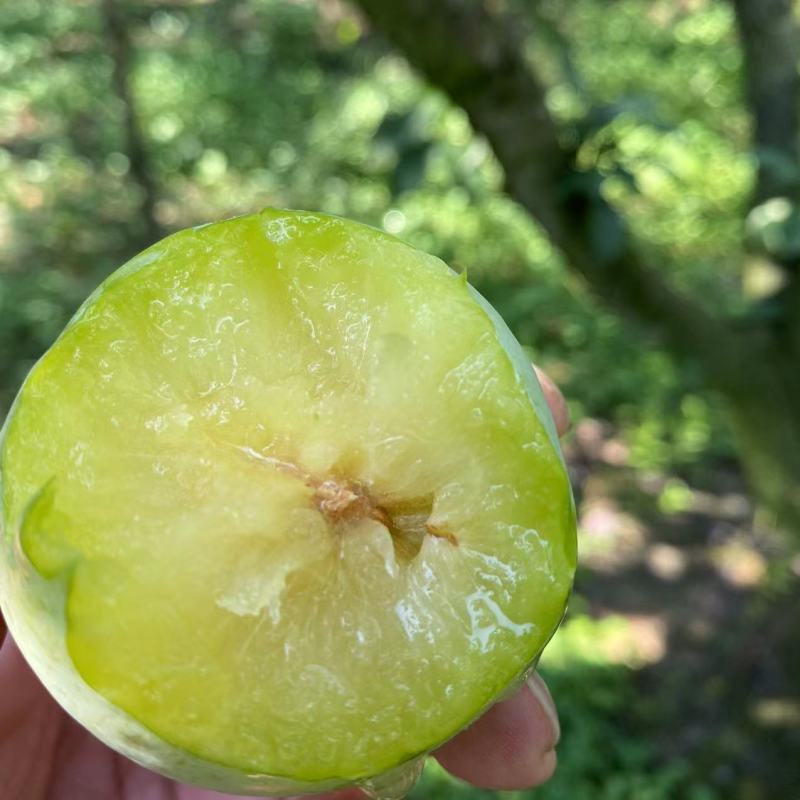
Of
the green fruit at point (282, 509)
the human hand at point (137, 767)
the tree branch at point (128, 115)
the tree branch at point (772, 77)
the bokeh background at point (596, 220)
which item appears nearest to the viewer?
the green fruit at point (282, 509)

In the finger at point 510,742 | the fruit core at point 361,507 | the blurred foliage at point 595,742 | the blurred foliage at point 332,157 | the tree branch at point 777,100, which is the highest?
the fruit core at point 361,507

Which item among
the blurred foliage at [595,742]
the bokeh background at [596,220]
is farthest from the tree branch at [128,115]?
the blurred foliage at [595,742]

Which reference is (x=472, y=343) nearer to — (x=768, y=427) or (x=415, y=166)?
(x=415, y=166)

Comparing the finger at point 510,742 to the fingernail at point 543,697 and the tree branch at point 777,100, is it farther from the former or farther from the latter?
the tree branch at point 777,100

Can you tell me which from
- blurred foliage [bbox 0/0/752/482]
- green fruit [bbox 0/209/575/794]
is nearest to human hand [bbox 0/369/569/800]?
green fruit [bbox 0/209/575/794]

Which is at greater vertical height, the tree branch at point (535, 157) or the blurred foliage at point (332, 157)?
the tree branch at point (535, 157)

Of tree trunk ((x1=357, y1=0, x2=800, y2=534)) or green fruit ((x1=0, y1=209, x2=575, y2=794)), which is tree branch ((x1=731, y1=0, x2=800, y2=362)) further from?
green fruit ((x1=0, y1=209, x2=575, y2=794))

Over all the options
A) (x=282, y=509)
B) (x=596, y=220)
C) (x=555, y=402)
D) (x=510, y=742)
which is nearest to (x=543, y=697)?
(x=510, y=742)
